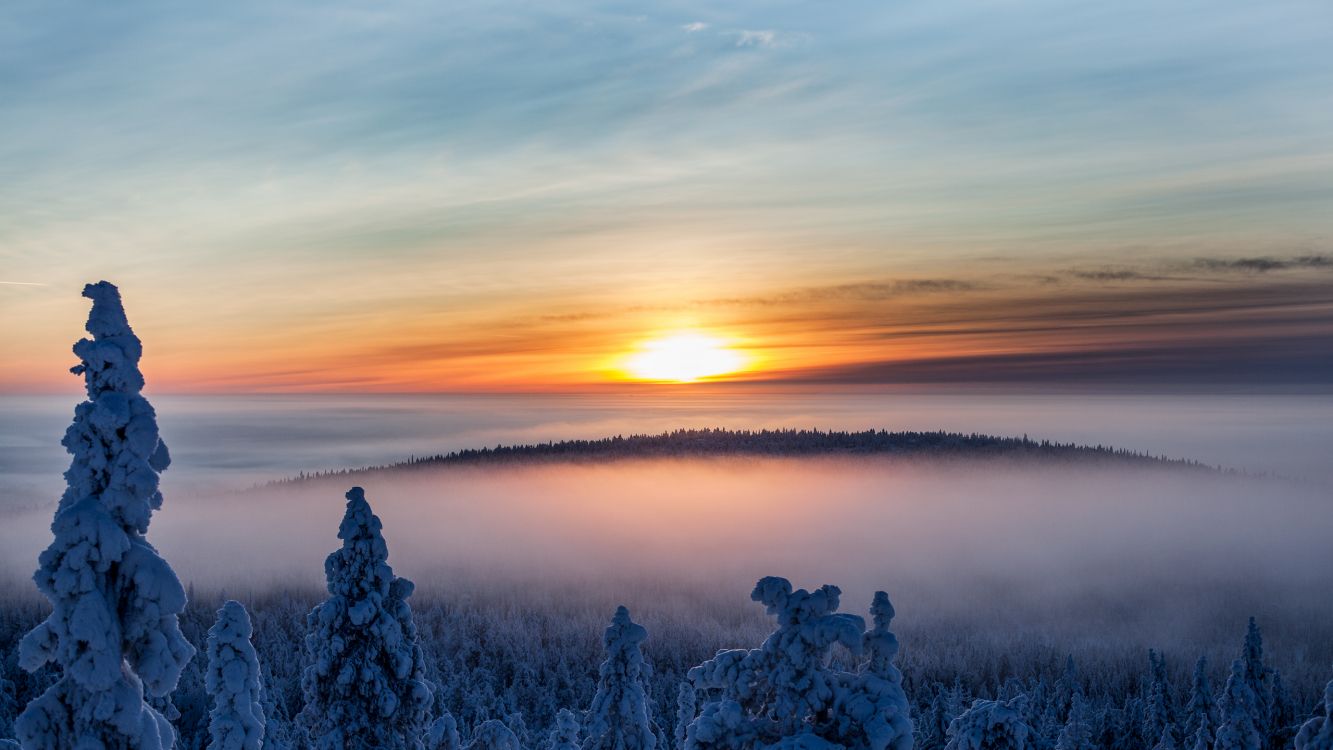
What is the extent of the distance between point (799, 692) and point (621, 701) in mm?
18175

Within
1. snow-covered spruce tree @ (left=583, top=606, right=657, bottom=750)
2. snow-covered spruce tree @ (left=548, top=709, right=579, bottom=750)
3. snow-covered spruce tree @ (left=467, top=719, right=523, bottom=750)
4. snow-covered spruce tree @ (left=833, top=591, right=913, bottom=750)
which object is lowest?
snow-covered spruce tree @ (left=548, top=709, right=579, bottom=750)

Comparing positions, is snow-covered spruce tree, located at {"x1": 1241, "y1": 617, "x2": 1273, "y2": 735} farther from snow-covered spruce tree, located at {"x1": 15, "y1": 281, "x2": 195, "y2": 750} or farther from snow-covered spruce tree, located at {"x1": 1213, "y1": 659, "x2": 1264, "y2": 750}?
snow-covered spruce tree, located at {"x1": 15, "y1": 281, "x2": 195, "y2": 750}

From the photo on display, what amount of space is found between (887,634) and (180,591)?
11547mm

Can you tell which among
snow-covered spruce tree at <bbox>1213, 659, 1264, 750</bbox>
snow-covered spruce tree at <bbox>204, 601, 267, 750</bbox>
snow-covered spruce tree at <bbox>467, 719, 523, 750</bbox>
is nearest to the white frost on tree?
snow-covered spruce tree at <bbox>204, 601, 267, 750</bbox>

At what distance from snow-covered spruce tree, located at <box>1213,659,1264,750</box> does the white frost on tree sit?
100ft

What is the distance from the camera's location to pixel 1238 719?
38844mm

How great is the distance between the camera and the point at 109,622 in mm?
16016

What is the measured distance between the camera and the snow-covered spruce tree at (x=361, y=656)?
83.9 feet

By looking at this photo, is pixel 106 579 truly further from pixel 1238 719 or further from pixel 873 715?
pixel 1238 719

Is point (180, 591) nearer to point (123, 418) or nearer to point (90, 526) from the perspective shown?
point (90, 526)

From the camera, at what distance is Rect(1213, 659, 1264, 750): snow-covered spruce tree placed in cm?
3856

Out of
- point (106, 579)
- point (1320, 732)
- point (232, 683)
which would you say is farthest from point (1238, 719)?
point (106, 579)

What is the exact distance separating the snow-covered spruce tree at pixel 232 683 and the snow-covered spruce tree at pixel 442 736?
5.69 metres

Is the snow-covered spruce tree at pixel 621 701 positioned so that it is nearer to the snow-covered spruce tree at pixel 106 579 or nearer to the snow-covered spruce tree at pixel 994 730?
the snow-covered spruce tree at pixel 994 730
